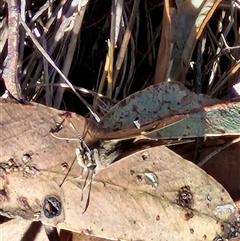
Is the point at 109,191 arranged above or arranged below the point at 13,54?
below

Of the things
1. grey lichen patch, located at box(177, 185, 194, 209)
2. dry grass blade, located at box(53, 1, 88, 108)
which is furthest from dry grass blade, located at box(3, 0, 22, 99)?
grey lichen patch, located at box(177, 185, 194, 209)

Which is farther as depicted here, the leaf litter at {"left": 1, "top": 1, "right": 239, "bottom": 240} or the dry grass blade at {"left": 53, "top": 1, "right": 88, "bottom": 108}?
the dry grass blade at {"left": 53, "top": 1, "right": 88, "bottom": 108}

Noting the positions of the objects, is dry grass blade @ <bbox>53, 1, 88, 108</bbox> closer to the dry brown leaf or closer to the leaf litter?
the leaf litter

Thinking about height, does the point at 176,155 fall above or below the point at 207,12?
below

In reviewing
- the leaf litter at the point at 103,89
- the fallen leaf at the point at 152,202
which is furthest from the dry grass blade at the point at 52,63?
the fallen leaf at the point at 152,202

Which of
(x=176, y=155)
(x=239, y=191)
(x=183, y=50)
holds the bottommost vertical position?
(x=239, y=191)

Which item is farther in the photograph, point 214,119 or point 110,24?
point 110,24

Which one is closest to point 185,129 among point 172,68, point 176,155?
point 176,155

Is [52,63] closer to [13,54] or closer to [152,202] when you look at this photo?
[13,54]

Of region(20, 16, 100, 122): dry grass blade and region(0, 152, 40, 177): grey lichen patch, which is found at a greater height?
region(20, 16, 100, 122): dry grass blade

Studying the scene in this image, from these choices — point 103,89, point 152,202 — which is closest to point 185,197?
point 152,202

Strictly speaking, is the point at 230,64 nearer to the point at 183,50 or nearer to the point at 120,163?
the point at 183,50
